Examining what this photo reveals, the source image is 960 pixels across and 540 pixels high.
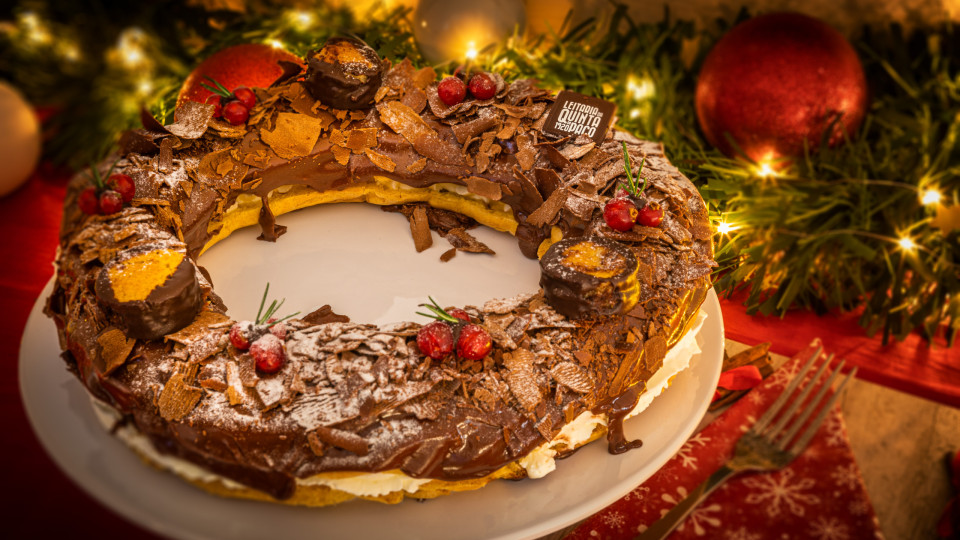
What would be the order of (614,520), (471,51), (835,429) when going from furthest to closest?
(471,51) → (835,429) → (614,520)

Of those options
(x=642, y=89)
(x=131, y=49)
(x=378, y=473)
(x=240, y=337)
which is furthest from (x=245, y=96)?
(x=642, y=89)

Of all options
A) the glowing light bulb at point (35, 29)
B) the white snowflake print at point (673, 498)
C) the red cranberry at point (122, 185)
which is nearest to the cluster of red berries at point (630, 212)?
the white snowflake print at point (673, 498)

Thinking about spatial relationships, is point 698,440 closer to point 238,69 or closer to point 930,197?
point 930,197

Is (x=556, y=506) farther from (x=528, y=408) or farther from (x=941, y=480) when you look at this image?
(x=941, y=480)

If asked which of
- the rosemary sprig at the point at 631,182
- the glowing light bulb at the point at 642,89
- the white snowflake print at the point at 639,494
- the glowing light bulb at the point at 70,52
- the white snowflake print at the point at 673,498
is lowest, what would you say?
the white snowflake print at the point at 673,498

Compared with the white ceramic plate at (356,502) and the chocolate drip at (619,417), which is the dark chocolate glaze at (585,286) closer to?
the chocolate drip at (619,417)

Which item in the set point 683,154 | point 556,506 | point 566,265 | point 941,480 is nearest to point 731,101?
point 683,154

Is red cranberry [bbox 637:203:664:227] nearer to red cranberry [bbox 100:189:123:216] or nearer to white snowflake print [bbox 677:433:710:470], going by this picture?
white snowflake print [bbox 677:433:710:470]
